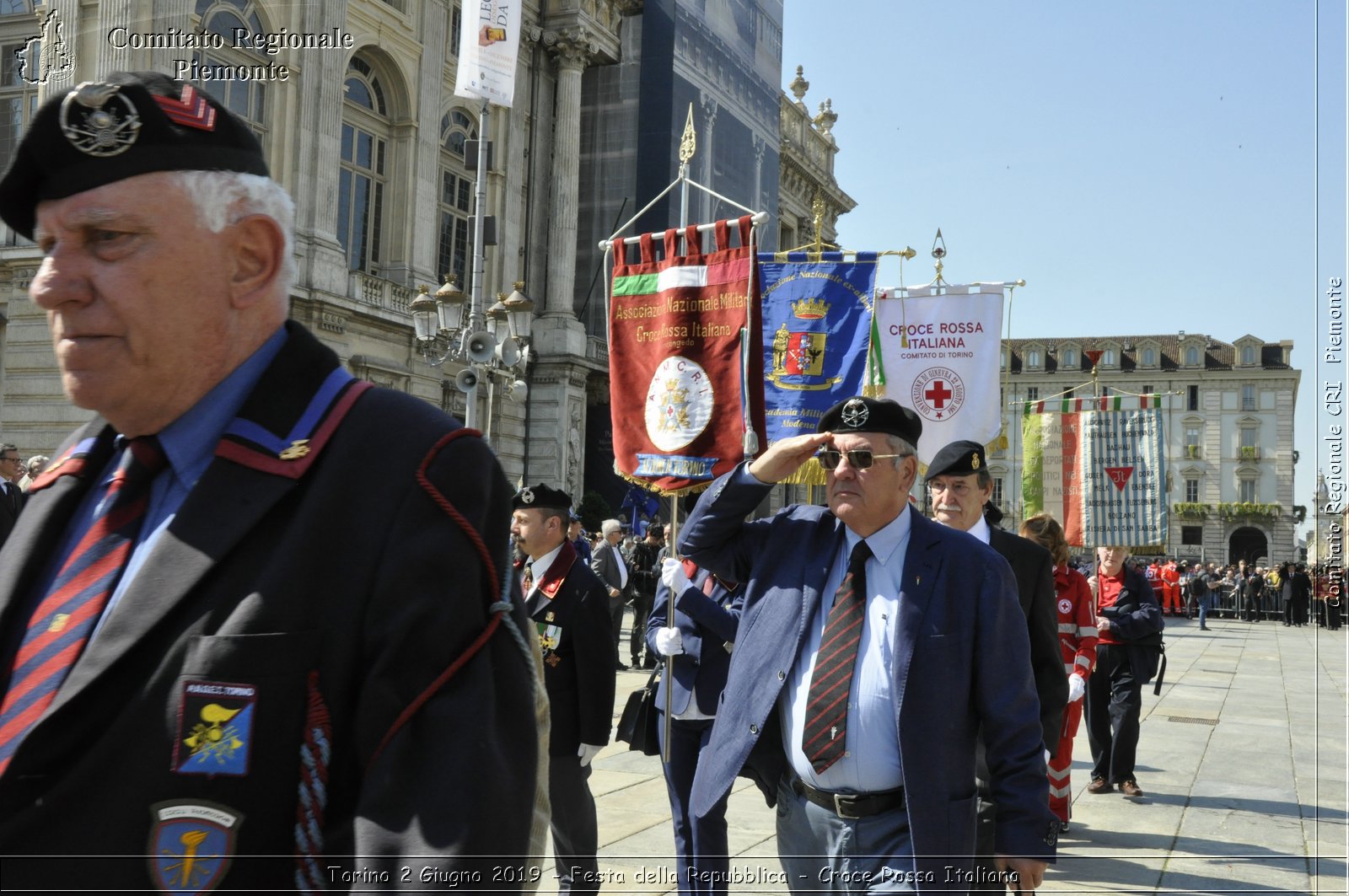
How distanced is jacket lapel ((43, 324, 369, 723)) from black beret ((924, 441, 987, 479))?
4085 millimetres

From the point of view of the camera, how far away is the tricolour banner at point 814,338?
8.65m

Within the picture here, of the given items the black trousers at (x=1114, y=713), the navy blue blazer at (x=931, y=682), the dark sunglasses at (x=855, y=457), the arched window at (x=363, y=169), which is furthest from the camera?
the arched window at (x=363, y=169)

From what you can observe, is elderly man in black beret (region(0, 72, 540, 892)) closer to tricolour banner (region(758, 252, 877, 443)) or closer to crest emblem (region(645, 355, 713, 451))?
crest emblem (region(645, 355, 713, 451))

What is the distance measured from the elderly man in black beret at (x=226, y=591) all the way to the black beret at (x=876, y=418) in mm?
2180

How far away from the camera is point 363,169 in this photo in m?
25.3

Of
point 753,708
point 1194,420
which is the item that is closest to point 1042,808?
point 753,708

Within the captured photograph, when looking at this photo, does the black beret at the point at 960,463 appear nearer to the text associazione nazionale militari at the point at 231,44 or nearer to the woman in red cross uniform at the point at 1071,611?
the woman in red cross uniform at the point at 1071,611

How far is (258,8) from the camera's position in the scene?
21.7 meters

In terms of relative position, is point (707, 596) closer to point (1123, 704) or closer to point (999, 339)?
point (1123, 704)

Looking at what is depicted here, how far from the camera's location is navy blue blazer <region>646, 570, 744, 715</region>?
17.8ft

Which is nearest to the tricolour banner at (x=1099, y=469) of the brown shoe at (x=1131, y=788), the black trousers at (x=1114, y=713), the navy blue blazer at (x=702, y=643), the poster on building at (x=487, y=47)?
the black trousers at (x=1114, y=713)

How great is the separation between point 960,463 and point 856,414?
193cm

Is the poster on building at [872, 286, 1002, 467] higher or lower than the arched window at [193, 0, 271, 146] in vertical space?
lower

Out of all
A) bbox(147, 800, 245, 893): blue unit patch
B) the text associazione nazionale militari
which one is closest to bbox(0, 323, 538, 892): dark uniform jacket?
bbox(147, 800, 245, 893): blue unit patch
